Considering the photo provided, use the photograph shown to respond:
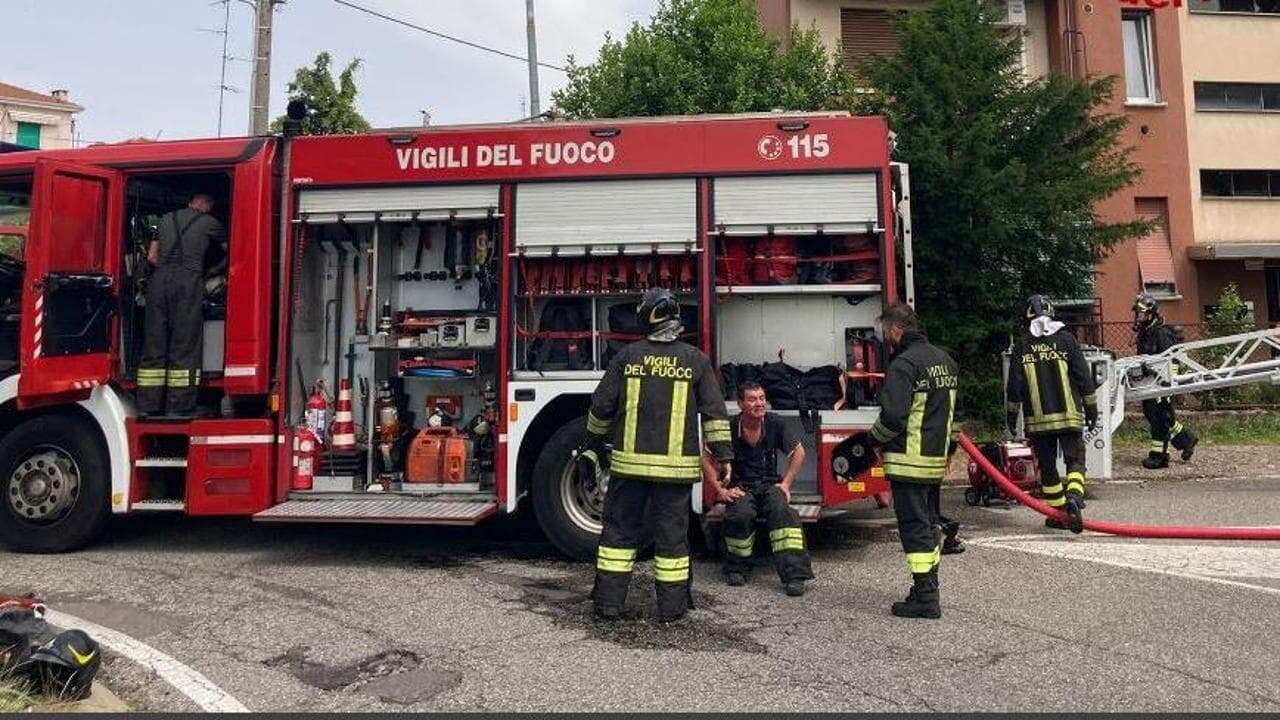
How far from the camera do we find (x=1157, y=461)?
917cm

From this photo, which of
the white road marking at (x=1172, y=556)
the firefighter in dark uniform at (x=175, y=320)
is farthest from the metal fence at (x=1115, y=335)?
the firefighter in dark uniform at (x=175, y=320)

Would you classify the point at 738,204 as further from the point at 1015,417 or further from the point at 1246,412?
the point at 1246,412

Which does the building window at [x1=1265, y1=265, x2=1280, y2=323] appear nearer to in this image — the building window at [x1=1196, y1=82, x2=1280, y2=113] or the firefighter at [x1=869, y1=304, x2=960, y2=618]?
the building window at [x1=1196, y1=82, x2=1280, y2=113]

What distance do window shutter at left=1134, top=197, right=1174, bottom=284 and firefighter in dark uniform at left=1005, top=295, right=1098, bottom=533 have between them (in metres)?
11.8

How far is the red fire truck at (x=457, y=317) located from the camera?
18.7ft

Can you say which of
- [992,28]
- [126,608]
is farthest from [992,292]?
[126,608]

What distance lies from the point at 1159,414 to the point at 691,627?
700 cm

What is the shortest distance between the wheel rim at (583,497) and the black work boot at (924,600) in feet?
6.82

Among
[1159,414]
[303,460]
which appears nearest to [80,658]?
[303,460]

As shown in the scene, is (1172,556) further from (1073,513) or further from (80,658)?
(80,658)

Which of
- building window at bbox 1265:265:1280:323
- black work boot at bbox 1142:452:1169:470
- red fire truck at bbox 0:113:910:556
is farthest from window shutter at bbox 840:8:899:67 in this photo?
red fire truck at bbox 0:113:910:556

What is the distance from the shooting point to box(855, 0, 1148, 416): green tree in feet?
31.8

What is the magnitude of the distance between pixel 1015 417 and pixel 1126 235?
9.96ft

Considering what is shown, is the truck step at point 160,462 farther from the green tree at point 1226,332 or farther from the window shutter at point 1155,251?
the window shutter at point 1155,251
